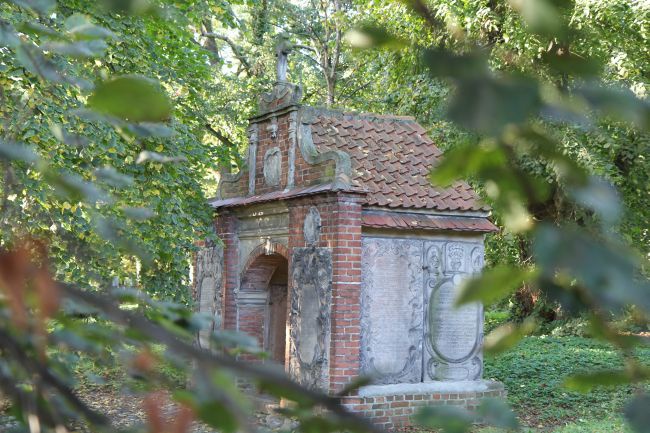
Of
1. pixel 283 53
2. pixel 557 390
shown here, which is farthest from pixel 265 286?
pixel 557 390

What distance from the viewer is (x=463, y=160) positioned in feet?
2.52

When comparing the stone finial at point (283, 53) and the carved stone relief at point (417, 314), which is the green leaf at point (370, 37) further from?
the stone finial at point (283, 53)

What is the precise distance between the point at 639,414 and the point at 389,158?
8700 millimetres

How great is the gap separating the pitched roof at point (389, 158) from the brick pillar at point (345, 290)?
12.1 inches

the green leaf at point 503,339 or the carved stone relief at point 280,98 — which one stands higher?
the carved stone relief at point 280,98

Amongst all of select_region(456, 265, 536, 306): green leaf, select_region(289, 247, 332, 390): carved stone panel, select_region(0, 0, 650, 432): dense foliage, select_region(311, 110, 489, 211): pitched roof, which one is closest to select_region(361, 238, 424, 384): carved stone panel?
select_region(289, 247, 332, 390): carved stone panel

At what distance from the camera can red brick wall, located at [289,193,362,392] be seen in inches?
330

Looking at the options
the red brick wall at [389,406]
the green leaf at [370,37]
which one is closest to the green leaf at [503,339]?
the green leaf at [370,37]

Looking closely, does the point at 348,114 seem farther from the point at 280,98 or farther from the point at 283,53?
the point at 283,53

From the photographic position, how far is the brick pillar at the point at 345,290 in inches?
329

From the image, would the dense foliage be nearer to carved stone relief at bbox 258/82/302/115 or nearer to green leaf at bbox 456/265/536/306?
green leaf at bbox 456/265/536/306

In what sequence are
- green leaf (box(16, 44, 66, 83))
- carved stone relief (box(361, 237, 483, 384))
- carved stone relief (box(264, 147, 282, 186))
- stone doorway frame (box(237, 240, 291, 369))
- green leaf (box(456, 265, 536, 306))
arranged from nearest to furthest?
1. green leaf (box(456, 265, 536, 306))
2. green leaf (box(16, 44, 66, 83))
3. carved stone relief (box(361, 237, 483, 384))
4. carved stone relief (box(264, 147, 282, 186))
5. stone doorway frame (box(237, 240, 291, 369))

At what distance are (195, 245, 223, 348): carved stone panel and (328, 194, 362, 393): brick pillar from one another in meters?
2.47

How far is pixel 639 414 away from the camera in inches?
29.1
